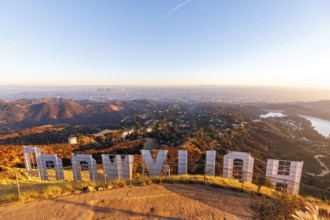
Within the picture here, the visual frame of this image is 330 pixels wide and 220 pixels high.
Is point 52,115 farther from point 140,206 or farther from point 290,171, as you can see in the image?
point 290,171

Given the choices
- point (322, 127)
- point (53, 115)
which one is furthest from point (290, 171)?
point (53, 115)

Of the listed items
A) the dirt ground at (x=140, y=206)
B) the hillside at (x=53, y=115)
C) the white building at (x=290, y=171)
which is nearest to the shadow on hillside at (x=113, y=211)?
the dirt ground at (x=140, y=206)

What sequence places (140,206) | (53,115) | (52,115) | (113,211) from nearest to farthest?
(113,211), (140,206), (52,115), (53,115)

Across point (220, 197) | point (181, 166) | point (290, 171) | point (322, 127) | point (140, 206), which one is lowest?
point (322, 127)

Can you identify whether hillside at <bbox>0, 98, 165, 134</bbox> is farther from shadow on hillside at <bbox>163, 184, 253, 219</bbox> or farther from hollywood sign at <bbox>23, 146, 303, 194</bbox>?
shadow on hillside at <bbox>163, 184, 253, 219</bbox>

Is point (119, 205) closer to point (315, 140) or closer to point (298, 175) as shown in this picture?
point (298, 175)

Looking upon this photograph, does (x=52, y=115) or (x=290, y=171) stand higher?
(x=290, y=171)

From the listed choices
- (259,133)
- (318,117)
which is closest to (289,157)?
(259,133)

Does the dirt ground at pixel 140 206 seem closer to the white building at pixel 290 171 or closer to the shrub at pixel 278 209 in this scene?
the shrub at pixel 278 209
